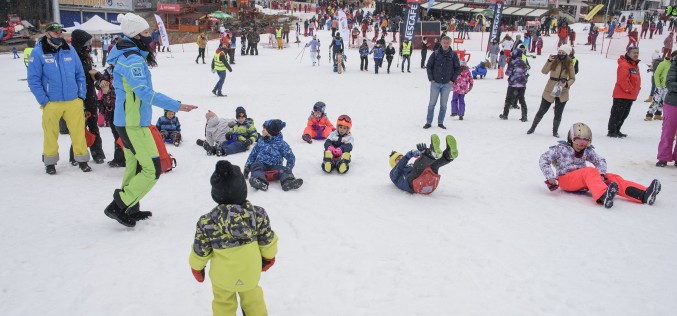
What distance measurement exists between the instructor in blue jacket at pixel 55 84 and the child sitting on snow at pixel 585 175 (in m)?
6.22

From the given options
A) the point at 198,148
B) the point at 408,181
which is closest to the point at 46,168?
the point at 198,148

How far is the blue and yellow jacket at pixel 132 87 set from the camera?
13.5 ft

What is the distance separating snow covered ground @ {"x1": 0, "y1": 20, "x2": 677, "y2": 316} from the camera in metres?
3.42

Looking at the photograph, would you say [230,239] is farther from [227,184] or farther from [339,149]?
[339,149]

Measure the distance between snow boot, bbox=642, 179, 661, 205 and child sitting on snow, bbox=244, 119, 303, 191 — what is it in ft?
13.9

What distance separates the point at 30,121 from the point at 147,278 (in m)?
8.08

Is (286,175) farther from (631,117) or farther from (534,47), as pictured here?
(534,47)

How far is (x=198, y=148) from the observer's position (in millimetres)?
7988

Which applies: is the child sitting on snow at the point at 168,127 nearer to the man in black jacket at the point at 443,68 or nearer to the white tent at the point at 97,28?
the man in black jacket at the point at 443,68

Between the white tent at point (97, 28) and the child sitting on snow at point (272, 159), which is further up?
the white tent at point (97, 28)

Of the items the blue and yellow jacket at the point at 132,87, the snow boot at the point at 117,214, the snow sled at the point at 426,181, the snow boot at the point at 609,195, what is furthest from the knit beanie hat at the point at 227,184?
the snow boot at the point at 609,195

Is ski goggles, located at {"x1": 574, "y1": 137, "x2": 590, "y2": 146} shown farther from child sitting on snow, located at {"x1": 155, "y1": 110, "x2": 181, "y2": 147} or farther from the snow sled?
child sitting on snow, located at {"x1": 155, "y1": 110, "x2": 181, "y2": 147}

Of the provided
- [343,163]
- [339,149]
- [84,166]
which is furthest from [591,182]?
[84,166]

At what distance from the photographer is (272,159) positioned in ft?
20.0
